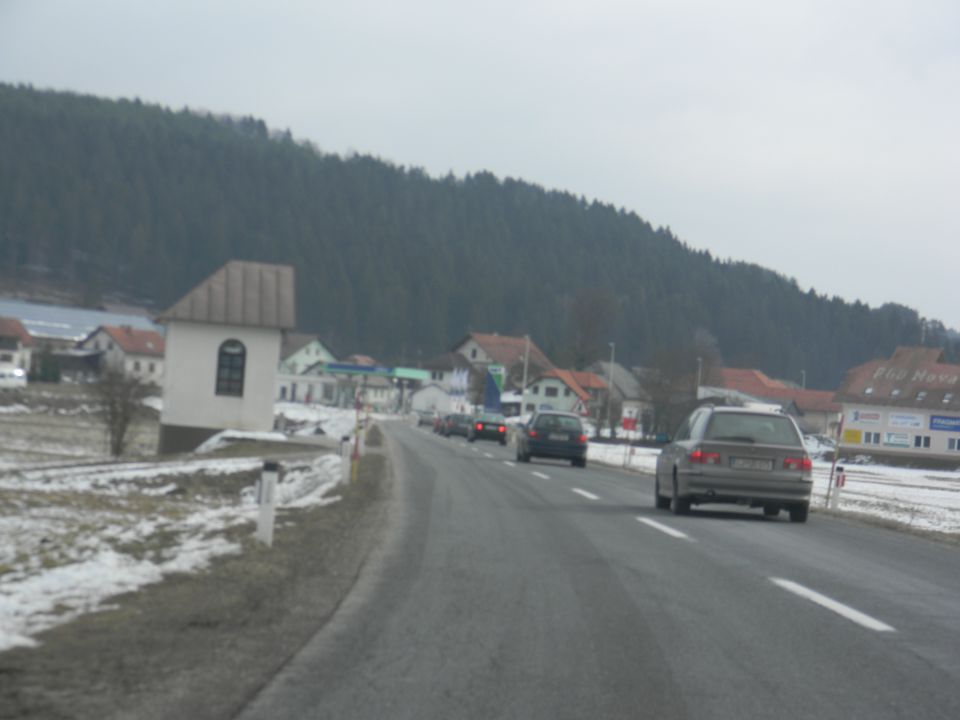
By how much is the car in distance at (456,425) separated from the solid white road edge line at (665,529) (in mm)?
49234

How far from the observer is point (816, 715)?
5.63 m

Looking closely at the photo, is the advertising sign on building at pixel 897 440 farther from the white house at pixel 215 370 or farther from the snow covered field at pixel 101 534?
the snow covered field at pixel 101 534

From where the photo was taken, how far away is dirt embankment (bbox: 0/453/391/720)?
549 cm

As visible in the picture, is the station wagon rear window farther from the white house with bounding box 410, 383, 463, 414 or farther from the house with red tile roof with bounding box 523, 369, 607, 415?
the white house with bounding box 410, 383, 463, 414

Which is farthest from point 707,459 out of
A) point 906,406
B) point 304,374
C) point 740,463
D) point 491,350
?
point 304,374

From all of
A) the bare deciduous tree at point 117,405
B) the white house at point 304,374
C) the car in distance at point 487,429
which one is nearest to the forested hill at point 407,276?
the white house at point 304,374

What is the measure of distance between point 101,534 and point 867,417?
70.7 metres

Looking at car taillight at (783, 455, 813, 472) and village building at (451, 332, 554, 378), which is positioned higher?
village building at (451, 332, 554, 378)

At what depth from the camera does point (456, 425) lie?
68062mm

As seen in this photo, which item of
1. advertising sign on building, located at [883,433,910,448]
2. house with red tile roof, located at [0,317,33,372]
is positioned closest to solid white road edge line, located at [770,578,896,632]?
advertising sign on building, located at [883,433,910,448]

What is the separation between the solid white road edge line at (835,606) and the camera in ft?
26.8

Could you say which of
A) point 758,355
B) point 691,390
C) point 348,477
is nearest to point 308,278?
point 758,355

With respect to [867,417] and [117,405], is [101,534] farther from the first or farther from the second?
[867,417]

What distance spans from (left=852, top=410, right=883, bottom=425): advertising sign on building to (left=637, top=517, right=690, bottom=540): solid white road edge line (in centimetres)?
6425
